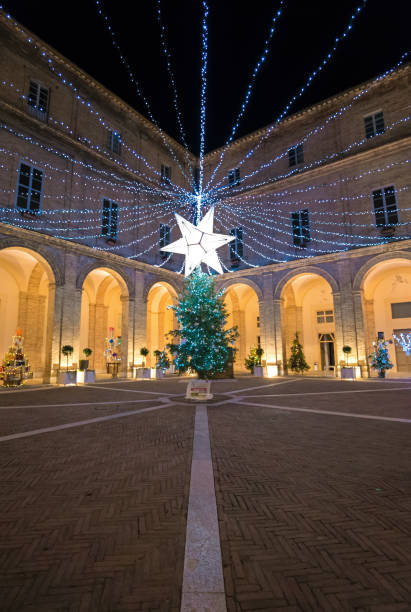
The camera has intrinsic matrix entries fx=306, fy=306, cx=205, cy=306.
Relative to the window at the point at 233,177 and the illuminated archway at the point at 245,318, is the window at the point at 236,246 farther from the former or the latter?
the window at the point at 233,177

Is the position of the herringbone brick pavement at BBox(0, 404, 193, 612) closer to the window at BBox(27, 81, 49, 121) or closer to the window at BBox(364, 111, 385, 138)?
the window at BBox(27, 81, 49, 121)

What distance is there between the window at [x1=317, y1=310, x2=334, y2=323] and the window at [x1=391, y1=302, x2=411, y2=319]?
12.9 feet

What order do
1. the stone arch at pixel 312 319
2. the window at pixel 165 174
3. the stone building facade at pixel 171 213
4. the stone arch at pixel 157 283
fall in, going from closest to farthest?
the stone building facade at pixel 171 213 → the stone arch at pixel 157 283 → the stone arch at pixel 312 319 → the window at pixel 165 174

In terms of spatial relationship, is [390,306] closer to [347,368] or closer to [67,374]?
[347,368]

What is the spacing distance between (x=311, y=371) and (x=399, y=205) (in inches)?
485

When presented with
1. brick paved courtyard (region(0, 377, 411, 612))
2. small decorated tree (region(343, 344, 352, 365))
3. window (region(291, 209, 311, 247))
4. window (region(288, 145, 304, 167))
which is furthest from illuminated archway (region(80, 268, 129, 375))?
brick paved courtyard (region(0, 377, 411, 612))

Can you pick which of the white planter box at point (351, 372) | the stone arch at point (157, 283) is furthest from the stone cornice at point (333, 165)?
the white planter box at point (351, 372)

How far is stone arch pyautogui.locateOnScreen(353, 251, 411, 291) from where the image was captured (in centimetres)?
1683

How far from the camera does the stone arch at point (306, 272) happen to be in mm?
18839

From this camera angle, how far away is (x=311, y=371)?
22.9 m

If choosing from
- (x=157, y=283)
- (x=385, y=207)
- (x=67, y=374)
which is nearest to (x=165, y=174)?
(x=157, y=283)

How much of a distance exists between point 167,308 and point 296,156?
591 inches

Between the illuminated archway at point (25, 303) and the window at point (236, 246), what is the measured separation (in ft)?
42.0

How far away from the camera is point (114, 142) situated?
20375mm
